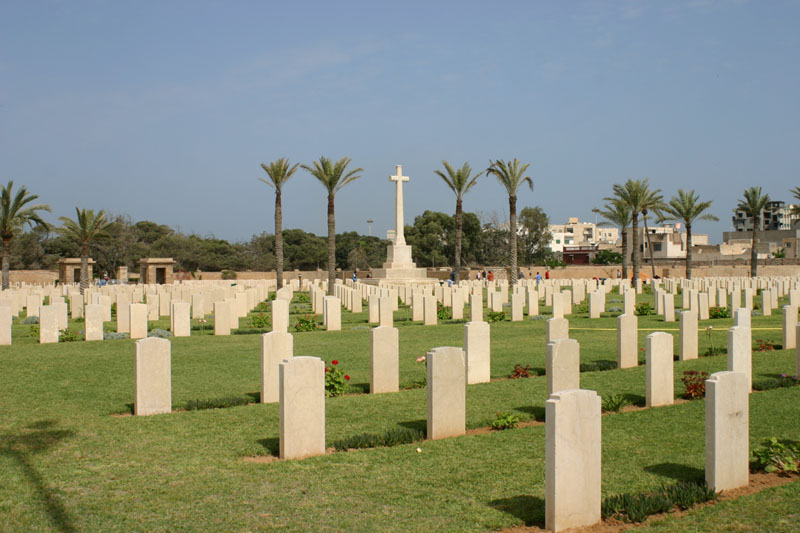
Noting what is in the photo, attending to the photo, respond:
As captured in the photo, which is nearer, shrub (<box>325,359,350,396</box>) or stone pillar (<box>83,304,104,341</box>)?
shrub (<box>325,359,350,396</box>)

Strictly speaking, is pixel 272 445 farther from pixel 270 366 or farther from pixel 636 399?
pixel 636 399

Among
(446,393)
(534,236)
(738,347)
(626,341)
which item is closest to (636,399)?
(738,347)

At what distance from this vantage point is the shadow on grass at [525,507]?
16.5 feet

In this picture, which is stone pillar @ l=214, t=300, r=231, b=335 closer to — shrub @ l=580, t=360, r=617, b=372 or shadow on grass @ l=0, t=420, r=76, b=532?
shrub @ l=580, t=360, r=617, b=372

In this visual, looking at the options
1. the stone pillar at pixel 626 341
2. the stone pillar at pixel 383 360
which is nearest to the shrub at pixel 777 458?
the stone pillar at pixel 383 360

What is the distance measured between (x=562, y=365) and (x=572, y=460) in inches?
150

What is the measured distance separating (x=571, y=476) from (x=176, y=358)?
31.6 ft

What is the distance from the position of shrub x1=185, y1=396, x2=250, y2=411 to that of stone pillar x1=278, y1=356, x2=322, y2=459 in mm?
2546

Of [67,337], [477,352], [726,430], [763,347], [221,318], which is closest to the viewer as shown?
[726,430]

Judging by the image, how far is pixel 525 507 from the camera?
5.23 metres

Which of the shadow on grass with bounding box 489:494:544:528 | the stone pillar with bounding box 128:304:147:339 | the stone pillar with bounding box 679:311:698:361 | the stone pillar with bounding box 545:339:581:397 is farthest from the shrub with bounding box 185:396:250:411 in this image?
the stone pillar with bounding box 128:304:147:339

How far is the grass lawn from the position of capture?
5043mm

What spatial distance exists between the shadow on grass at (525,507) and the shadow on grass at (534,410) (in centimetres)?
274

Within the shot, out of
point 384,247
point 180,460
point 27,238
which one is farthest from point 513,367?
point 384,247
